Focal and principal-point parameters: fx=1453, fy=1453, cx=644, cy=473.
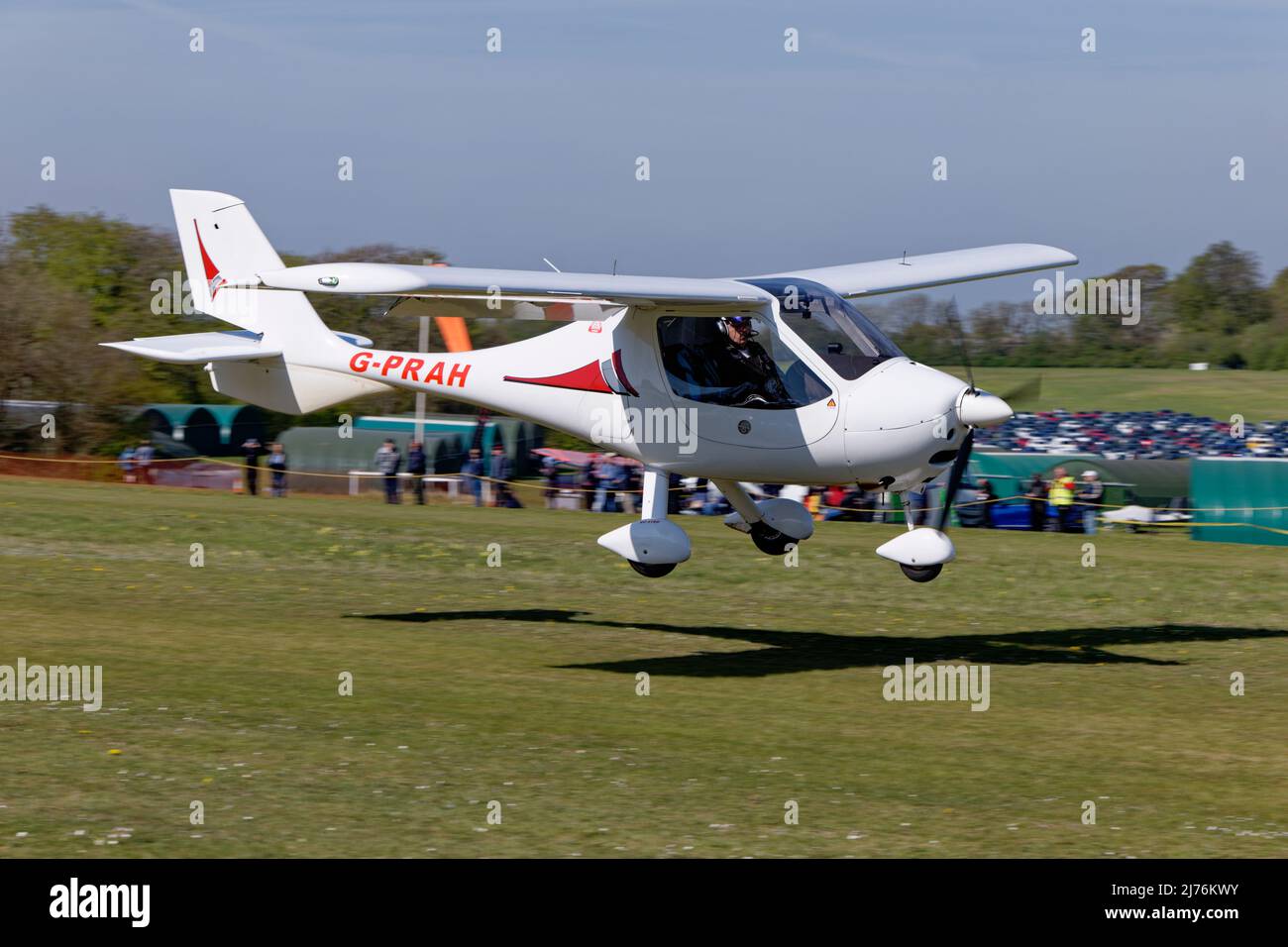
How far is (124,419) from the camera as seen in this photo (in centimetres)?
4506

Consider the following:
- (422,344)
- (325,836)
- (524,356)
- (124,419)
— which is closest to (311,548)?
(422,344)

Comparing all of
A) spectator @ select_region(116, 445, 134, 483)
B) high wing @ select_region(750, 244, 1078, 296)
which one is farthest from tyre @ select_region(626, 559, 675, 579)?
spectator @ select_region(116, 445, 134, 483)

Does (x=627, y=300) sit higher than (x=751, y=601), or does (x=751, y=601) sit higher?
(x=627, y=300)

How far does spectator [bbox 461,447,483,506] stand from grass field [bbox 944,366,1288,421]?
1915cm

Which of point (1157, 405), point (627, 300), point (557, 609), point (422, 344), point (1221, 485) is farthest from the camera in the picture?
point (1157, 405)

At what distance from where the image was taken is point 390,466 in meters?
36.3

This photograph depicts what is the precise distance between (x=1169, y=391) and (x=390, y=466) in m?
29.6

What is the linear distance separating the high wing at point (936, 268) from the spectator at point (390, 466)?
19.0 metres

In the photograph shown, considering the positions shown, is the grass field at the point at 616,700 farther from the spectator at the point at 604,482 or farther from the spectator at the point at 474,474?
the spectator at the point at 474,474

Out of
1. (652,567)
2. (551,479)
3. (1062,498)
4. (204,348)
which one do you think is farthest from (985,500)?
(204,348)

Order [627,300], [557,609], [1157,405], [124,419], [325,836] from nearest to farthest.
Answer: [325,836]
[627,300]
[557,609]
[124,419]
[1157,405]

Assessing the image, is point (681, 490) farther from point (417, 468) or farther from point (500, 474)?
point (417, 468)
